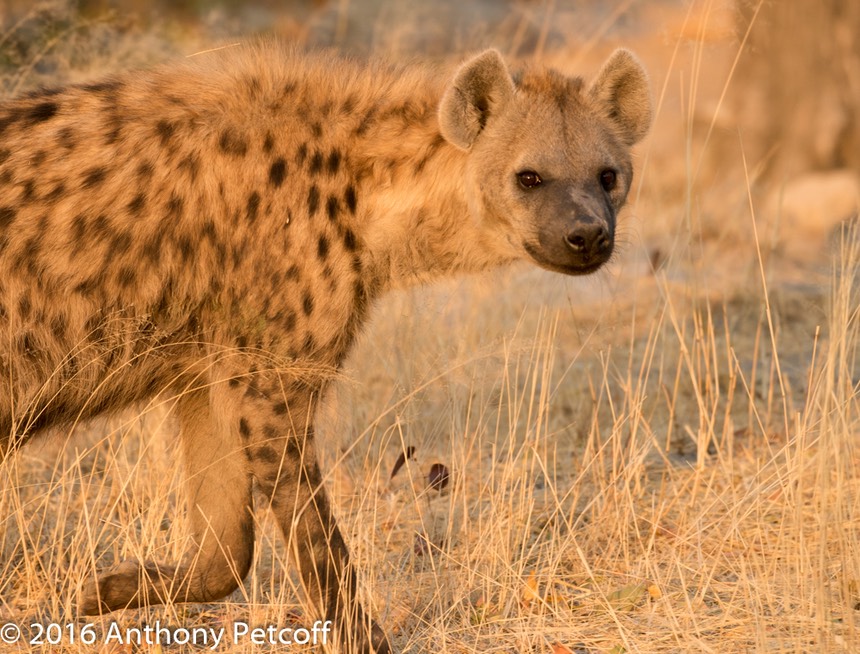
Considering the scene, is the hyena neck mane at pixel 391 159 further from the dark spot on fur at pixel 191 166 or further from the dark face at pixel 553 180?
the dark spot on fur at pixel 191 166

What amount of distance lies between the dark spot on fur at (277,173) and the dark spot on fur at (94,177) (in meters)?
0.44

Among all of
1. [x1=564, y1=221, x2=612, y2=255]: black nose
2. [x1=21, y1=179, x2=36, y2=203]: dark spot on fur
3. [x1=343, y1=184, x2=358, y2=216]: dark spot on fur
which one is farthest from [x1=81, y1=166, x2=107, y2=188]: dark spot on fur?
[x1=564, y1=221, x2=612, y2=255]: black nose

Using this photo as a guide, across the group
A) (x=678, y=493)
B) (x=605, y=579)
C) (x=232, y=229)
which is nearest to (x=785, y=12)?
(x=678, y=493)

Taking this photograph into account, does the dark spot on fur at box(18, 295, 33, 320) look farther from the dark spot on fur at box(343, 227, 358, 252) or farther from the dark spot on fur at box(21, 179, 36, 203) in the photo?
the dark spot on fur at box(343, 227, 358, 252)

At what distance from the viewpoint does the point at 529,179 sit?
352 centimetres

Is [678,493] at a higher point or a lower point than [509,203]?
lower

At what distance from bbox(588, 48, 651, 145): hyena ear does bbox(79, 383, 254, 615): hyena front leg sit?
1449mm

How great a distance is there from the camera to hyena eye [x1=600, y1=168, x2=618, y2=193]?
3.58 meters

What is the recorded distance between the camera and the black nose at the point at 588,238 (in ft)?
11.0

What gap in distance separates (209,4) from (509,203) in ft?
40.5

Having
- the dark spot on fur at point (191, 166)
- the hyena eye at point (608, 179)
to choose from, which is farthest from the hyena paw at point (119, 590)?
the hyena eye at point (608, 179)

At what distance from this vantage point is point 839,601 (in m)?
3.51

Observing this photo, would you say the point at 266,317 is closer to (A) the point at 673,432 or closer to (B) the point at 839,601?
(B) the point at 839,601

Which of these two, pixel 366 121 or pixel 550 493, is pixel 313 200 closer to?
pixel 366 121
